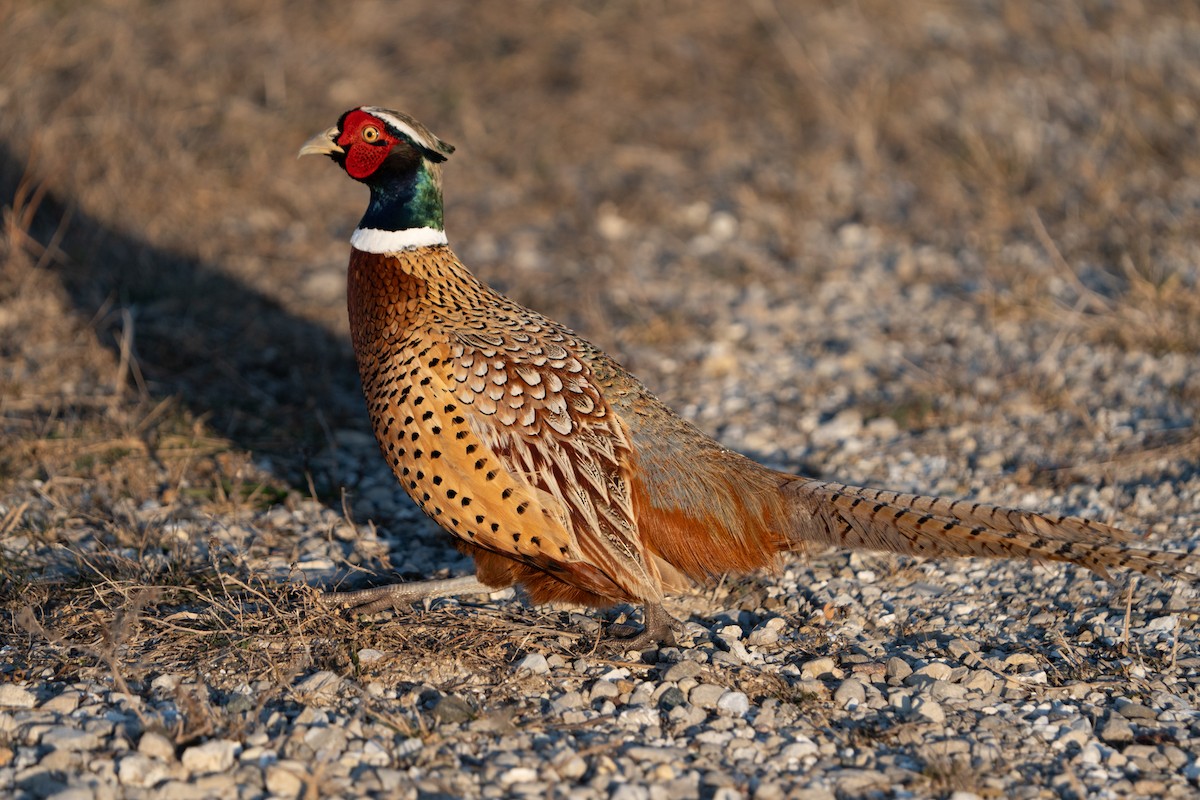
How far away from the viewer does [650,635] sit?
13.1 ft

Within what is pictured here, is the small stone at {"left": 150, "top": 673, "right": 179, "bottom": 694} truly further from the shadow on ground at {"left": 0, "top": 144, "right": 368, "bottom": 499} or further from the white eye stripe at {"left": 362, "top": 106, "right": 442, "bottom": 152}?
the white eye stripe at {"left": 362, "top": 106, "right": 442, "bottom": 152}

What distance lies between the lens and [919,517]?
3.79 metres

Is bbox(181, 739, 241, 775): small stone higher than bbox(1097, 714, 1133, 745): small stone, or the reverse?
bbox(1097, 714, 1133, 745): small stone

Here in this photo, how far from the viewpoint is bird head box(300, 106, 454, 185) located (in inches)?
169

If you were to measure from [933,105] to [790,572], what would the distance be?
5715 mm

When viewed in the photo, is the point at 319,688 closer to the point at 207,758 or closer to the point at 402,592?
the point at 207,758

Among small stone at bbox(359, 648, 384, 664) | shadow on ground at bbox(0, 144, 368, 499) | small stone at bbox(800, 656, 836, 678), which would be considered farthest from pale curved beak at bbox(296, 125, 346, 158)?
small stone at bbox(800, 656, 836, 678)

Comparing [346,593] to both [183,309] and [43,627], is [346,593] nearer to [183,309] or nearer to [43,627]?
[43,627]

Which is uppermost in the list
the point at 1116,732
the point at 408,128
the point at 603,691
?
the point at 408,128

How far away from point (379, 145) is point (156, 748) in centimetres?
218

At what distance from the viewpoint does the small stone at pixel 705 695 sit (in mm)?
3629

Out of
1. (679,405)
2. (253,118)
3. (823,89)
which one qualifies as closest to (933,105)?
(823,89)

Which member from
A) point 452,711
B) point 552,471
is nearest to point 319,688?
point 452,711

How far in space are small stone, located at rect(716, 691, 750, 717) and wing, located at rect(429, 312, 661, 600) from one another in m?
0.47
